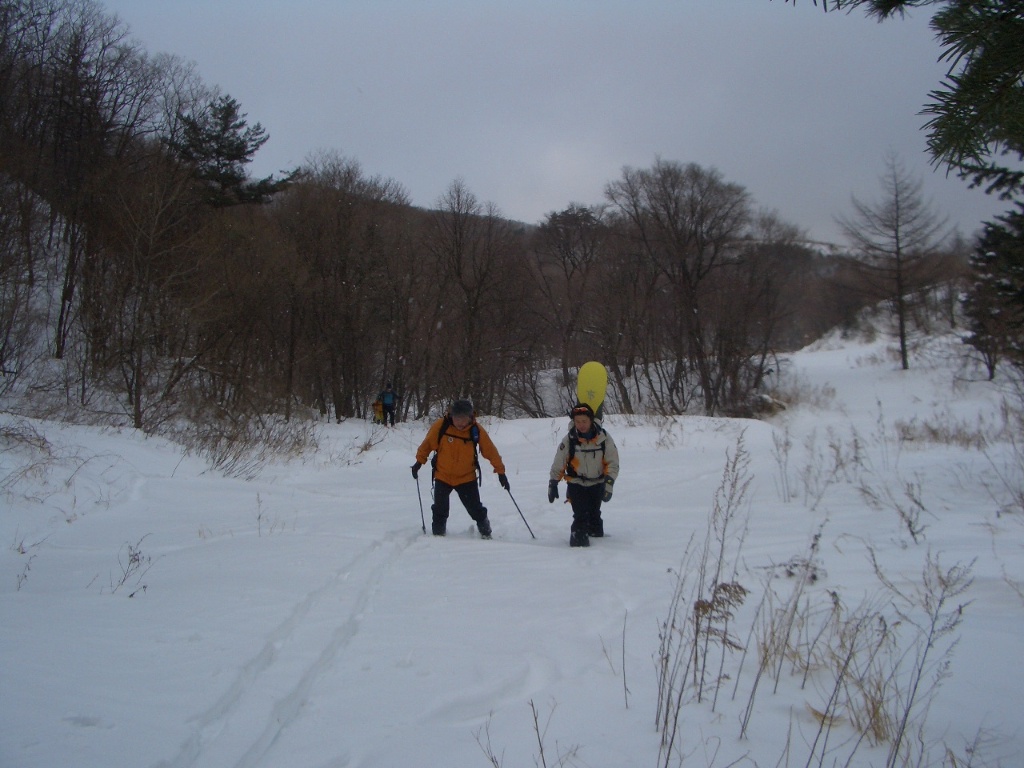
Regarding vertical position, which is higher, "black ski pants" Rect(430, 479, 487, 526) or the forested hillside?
the forested hillside

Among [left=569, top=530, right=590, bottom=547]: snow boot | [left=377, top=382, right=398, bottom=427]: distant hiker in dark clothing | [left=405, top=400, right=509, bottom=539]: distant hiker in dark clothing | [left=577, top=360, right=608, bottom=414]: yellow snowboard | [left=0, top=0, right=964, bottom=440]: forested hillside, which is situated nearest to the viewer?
[left=569, top=530, right=590, bottom=547]: snow boot

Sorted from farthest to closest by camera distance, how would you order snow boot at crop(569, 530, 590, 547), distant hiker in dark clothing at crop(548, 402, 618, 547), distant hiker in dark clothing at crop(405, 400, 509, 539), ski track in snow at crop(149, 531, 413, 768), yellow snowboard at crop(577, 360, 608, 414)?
yellow snowboard at crop(577, 360, 608, 414), distant hiker in dark clothing at crop(405, 400, 509, 539), distant hiker in dark clothing at crop(548, 402, 618, 547), snow boot at crop(569, 530, 590, 547), ski track in snow at crop(149, 531, 413, 768)

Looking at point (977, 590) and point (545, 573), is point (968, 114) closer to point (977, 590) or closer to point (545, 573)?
point (977, 590)

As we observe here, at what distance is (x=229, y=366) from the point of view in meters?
22.9

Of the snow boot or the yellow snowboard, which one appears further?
the yellow snowboard

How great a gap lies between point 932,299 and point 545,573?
3733 cm

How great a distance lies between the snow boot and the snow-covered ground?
16 cm

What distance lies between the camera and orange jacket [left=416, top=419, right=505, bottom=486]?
732 cm

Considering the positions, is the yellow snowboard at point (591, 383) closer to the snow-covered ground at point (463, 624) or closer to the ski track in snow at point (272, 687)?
the snow-covered ground at point (463, 624)

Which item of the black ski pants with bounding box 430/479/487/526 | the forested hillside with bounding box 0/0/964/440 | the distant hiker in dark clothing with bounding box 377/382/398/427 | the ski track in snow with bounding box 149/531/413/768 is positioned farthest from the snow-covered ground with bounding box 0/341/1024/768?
the distant hiker in dark clothing with bounding box 377/382/398/427

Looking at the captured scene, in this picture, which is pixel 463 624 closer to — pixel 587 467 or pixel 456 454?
pixel 587 467

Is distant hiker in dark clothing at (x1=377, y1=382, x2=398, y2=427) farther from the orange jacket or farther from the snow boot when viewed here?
the snow boot

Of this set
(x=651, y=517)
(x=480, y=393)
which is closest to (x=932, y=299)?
(x=480, y=393)

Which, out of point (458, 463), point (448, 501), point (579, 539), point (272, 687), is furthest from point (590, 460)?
point (272, 687)
